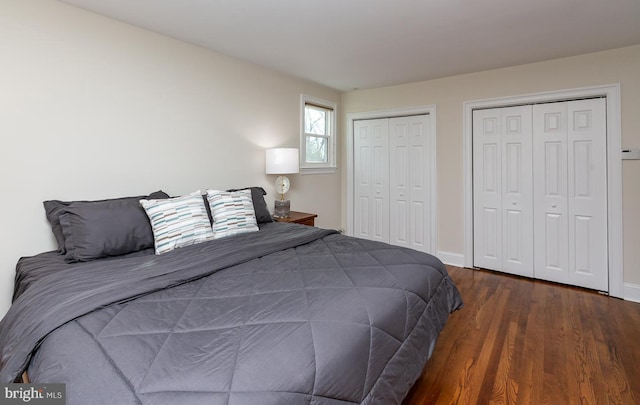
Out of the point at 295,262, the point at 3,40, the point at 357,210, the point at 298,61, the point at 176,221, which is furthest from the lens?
the point at 357,210

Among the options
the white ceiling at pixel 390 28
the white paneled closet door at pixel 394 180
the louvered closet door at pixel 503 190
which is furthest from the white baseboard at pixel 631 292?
the white ceiling at pixel 390 28

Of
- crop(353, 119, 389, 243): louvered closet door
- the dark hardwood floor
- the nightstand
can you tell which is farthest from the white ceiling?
the dark hardwood floor

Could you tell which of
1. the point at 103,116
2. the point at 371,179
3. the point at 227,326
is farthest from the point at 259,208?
the point at 371,179

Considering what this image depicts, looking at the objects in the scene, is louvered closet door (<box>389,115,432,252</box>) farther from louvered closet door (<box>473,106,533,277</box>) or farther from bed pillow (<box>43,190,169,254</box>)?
bed pillow (<box>43,190,169,254</box>)

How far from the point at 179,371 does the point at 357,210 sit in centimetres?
424

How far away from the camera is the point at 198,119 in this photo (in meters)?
3.08

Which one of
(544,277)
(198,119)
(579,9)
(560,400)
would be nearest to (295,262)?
(560,400)

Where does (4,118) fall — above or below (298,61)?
below

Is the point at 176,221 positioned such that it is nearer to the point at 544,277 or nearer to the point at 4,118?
the point at 4,118

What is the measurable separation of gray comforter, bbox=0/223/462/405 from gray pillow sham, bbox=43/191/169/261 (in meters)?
0.14

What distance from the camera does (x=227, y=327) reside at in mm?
1149

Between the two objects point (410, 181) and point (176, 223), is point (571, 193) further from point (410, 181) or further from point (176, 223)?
point (176, 223)

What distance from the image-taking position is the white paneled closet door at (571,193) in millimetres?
3230

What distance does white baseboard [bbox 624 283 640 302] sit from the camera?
10.0 feet
